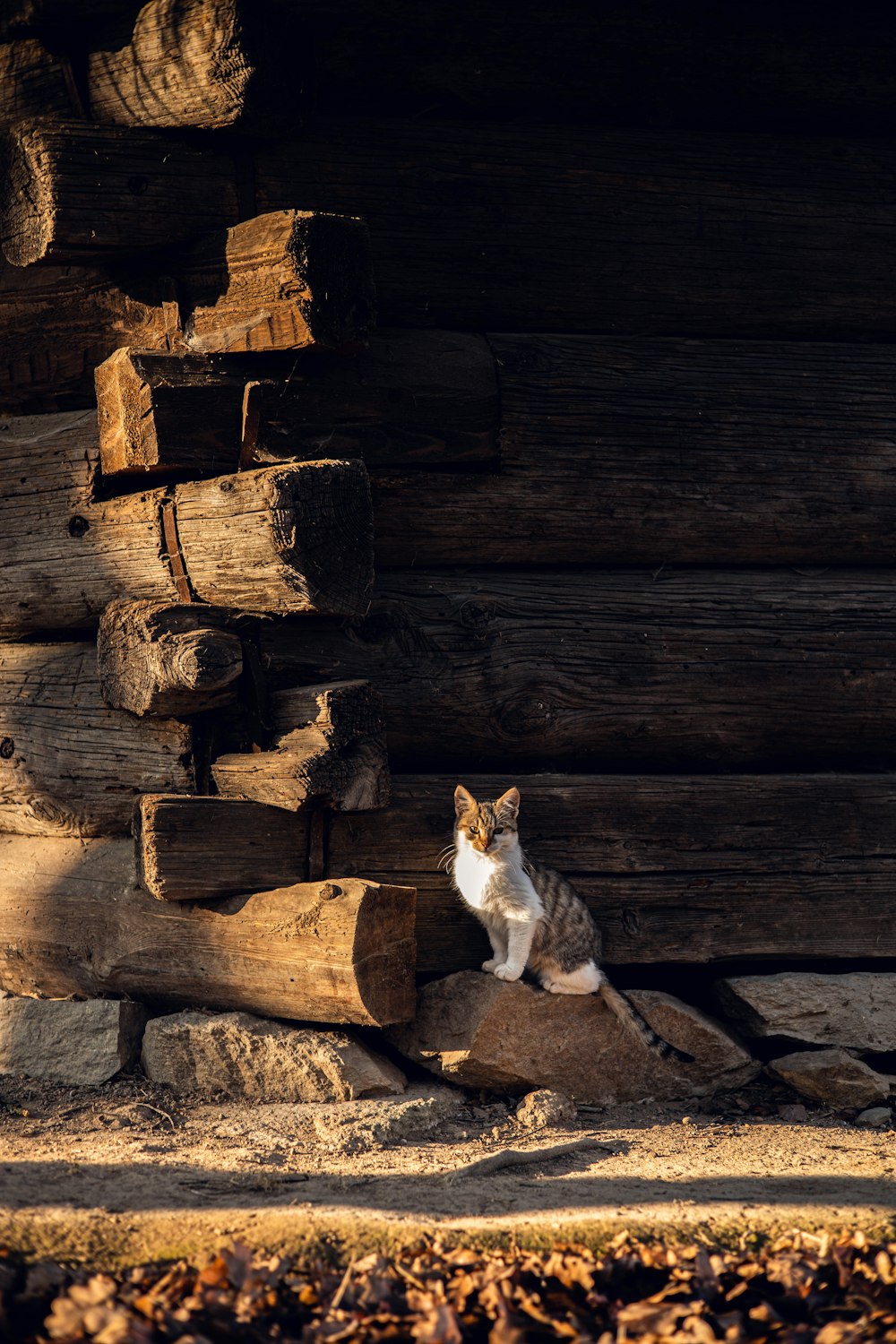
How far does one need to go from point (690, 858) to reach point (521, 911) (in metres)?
0.79

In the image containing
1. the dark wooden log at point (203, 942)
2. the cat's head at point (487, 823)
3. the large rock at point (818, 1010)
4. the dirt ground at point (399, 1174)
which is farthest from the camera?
the large rock at point (818, 1010)

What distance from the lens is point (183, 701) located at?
4.32 metres

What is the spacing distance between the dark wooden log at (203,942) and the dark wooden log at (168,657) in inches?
27.0

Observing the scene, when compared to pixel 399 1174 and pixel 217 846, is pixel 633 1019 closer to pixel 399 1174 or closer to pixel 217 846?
pixel 399 1174

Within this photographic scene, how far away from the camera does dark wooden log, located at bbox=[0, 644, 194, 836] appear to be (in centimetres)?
451

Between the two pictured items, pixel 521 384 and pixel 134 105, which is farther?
pixel 521 384

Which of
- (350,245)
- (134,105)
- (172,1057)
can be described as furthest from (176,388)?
(172,1057)

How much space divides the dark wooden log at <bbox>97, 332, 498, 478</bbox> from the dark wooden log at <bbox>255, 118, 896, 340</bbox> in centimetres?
29

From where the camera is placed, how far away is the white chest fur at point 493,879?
175 inches

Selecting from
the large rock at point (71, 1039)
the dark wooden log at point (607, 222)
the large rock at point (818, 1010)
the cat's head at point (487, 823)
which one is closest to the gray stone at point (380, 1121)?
the large rock at point (71, 1039)

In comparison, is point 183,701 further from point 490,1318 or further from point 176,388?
point 490,1318

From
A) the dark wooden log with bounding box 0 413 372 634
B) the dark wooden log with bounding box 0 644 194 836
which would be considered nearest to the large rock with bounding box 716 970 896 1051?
the dark wooden log with bounding box 0 413 372 634

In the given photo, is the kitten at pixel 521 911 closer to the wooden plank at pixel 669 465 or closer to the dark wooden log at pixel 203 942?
the dark wooden log at pixel 203 942

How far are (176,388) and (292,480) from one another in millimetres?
597
